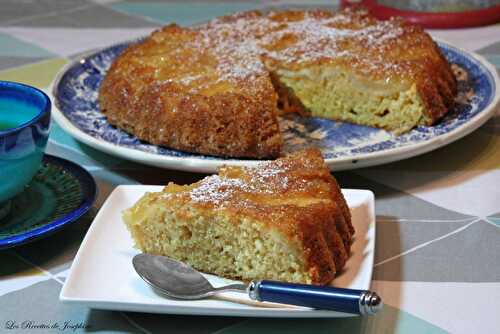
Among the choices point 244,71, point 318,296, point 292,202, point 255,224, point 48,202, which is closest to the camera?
point 318,296

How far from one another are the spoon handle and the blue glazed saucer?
0.56 meters

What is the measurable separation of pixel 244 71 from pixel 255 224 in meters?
1.06

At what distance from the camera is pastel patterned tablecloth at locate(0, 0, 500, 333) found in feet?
5.27

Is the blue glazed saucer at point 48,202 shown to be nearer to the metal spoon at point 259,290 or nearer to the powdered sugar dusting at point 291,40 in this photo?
the metal spoon at point 259,290

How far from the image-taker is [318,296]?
4.80ft

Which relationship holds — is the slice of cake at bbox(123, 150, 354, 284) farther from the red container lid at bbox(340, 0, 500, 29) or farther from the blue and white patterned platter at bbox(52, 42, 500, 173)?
the red container lid at bbox(340, 0, 500, 29)

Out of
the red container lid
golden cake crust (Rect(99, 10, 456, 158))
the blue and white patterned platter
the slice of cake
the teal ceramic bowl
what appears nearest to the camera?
the slice of cake

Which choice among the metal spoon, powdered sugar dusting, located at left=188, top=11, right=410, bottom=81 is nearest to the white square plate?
the metal spoon

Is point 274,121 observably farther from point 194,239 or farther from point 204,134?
point 194,239

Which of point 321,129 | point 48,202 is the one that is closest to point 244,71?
point 321,129

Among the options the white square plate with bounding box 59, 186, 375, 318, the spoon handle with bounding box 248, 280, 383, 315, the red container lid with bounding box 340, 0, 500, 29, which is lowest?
the red container lid with bounding box 340, 0, 500, 29

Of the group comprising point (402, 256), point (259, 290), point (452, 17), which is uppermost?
point (259, 290)

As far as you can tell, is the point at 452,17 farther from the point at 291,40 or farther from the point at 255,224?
the point at 255,224

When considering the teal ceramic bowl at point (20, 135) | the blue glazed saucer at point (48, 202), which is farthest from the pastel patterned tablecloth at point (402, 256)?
the teal ceramic bowl at point (20, 135)
